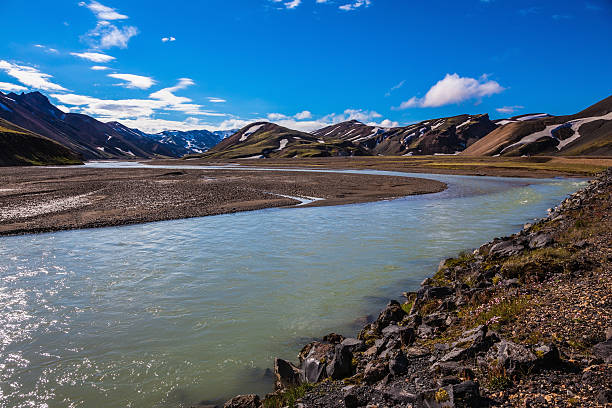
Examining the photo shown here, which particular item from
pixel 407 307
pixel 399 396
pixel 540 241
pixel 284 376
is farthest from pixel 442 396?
pixel 540 241

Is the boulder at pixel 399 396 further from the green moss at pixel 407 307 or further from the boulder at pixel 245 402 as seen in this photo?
the green moss at pixel 407 307

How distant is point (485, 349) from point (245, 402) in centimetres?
575

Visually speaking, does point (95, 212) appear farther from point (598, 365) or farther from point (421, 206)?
point (598, 365)

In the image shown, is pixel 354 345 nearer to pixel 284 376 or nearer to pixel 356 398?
pixel 284 376

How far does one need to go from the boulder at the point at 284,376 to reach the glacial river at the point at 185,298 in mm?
608

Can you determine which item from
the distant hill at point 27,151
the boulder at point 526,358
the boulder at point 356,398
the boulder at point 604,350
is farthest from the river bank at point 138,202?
the distant hill at point 27,151

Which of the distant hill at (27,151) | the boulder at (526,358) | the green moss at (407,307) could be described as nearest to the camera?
the boulder at (526,358)

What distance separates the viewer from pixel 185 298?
51.0ft

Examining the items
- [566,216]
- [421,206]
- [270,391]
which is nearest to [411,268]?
[270,391]

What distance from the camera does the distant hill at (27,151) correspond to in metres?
144

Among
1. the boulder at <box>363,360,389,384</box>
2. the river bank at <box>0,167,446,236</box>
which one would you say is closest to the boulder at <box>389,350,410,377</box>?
the boulder at <box>363,360,389,384</box>

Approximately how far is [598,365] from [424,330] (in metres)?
4.43

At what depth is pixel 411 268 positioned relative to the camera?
19656 mm

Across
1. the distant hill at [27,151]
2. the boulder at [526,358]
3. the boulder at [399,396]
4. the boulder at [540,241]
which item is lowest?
the boulder at [399,396]
